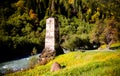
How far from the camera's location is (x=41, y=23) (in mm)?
34250

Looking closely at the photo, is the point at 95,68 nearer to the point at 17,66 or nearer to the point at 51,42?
the point at 51,42

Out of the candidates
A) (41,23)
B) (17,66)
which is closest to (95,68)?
(17,66)

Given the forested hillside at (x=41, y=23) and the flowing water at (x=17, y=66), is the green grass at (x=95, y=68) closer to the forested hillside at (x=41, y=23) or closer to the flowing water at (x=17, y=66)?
the flowing water at (x=17, y=66)

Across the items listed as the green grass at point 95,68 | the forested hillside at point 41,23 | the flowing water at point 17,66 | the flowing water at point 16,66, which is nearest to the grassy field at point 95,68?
the green grass at point 95,68

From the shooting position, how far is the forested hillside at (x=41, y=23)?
89.9ft

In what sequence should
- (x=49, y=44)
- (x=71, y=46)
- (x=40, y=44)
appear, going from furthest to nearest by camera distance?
(x=40, y=44)
(x=71, y=46)
(x=49, y=44)

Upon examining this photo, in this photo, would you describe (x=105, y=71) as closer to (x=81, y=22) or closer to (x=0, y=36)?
(x=0, y=36)

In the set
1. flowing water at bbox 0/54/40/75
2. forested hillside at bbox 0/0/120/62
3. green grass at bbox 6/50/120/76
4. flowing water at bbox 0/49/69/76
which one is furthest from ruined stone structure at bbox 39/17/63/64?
forested hillside at bbox 0/0/120/62

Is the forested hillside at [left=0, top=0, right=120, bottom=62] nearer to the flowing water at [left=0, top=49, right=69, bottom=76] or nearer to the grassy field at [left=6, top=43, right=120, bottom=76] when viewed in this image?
the flowing water at [left=0, top=49, right=69, bottom=76]

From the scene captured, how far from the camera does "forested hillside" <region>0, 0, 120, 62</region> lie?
1079 inches

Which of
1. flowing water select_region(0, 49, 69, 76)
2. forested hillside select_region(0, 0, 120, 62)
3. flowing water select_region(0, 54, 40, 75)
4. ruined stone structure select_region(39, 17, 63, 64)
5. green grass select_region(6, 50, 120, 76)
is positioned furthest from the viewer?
forested hillside select_region(0, 0, 120, 62)

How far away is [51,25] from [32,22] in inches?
646

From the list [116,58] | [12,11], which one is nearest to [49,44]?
[116,58]

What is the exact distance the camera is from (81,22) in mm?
35281
